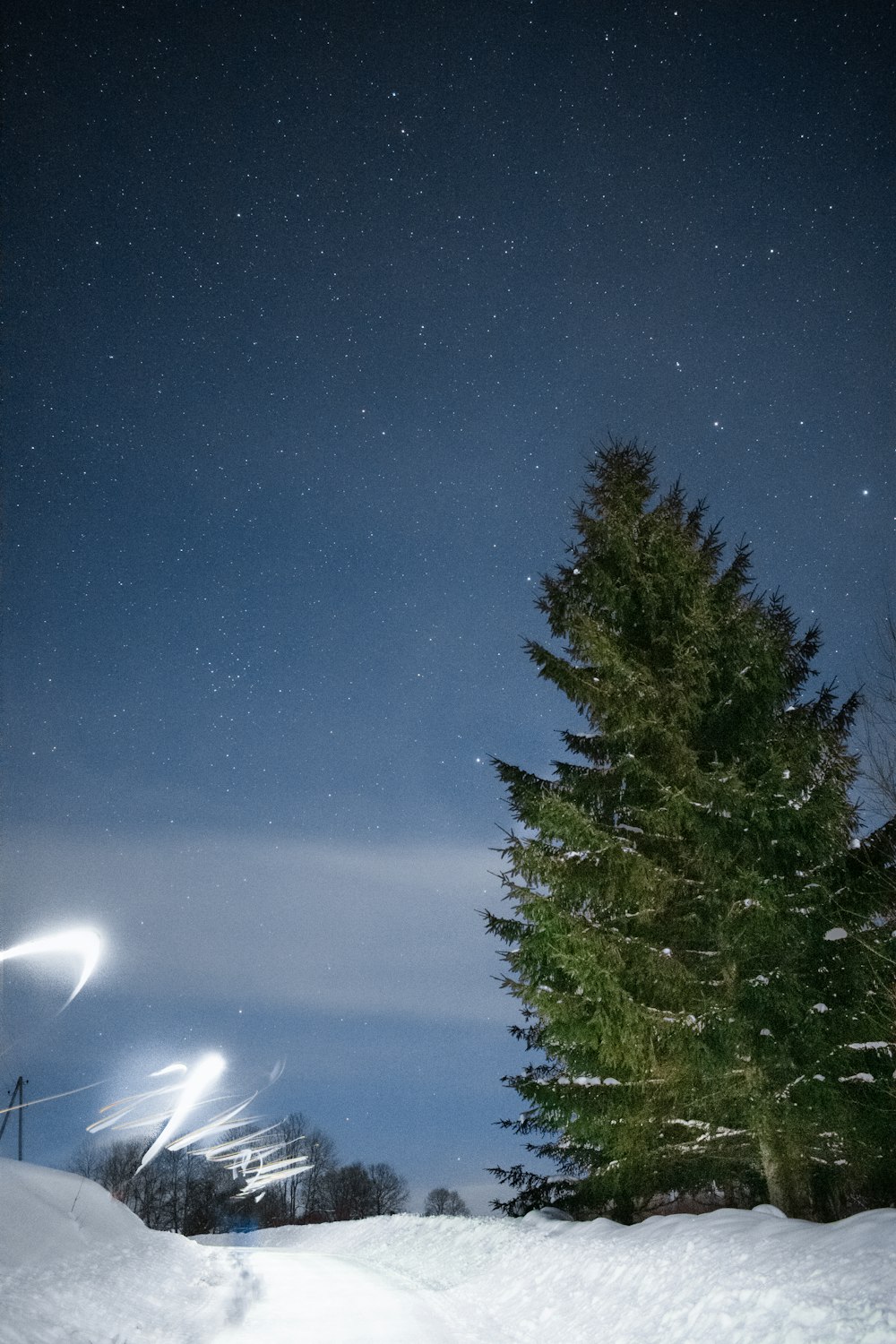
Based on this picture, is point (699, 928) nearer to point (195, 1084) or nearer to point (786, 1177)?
point (786, 1177)

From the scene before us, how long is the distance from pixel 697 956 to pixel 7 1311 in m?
9.12

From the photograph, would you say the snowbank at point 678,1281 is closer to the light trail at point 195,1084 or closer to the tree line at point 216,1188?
the light trail at point 195,1084

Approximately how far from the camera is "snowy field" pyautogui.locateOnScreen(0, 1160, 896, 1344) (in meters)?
6.45

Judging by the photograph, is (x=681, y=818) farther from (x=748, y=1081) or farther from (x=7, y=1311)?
(x=7, y=1311)

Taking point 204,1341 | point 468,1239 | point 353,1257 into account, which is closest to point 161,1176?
point 353,1257

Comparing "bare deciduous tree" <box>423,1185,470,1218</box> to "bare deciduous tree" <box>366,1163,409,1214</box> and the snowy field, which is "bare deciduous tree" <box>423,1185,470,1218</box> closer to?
"bare deciduous tree" <box>366,1163,409,1214</box>

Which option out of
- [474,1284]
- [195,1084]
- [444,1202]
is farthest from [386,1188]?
[474,1284]

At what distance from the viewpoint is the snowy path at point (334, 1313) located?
8.56m

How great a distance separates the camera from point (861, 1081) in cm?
992

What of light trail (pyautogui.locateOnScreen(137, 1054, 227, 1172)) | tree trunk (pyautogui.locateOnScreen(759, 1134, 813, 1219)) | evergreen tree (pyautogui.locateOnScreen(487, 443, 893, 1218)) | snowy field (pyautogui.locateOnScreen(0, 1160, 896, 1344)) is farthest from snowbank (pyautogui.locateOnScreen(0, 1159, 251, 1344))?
light trail (pyautogui.locateOnScreen(137, 1054, 227, 1172))

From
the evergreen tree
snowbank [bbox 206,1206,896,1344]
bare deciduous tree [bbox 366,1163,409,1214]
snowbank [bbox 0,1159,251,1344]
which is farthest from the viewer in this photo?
bare deciduous tree [bbox 366,1163,409,1214]

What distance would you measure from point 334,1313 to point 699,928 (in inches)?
274

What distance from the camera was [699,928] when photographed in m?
11.0

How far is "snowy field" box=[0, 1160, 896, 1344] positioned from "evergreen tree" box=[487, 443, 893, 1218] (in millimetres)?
1257
